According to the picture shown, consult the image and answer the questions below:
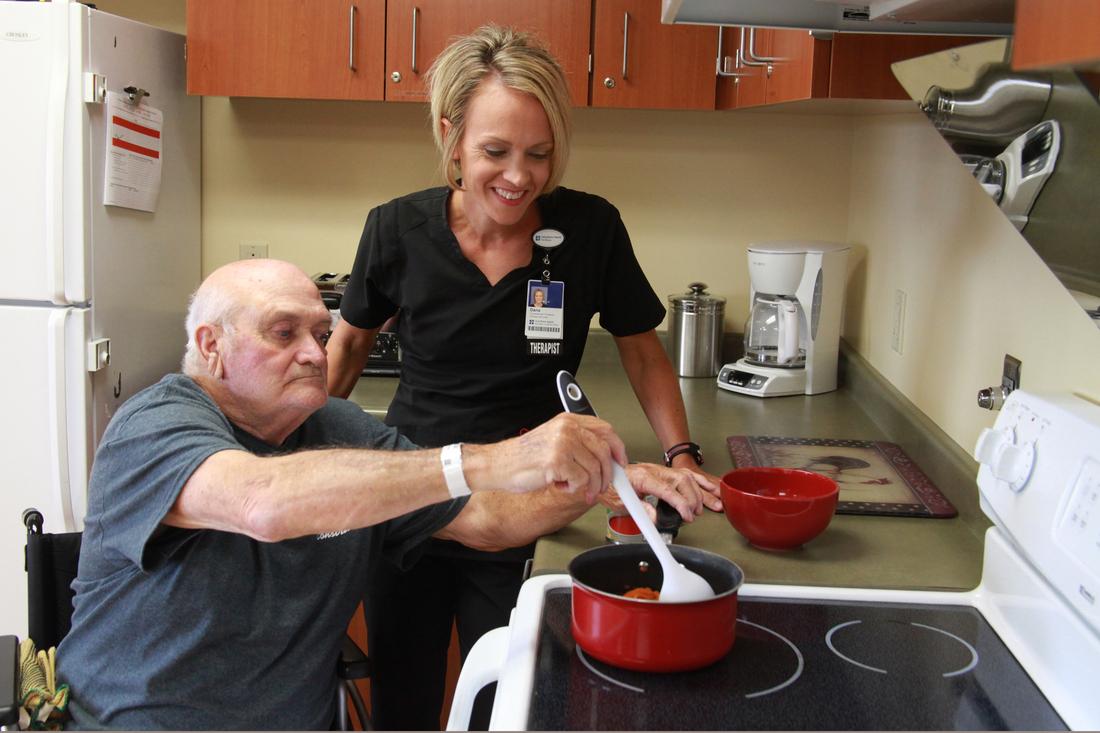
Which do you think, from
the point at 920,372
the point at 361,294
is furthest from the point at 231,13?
the point at 920,372

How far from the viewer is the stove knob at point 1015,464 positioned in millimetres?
1227

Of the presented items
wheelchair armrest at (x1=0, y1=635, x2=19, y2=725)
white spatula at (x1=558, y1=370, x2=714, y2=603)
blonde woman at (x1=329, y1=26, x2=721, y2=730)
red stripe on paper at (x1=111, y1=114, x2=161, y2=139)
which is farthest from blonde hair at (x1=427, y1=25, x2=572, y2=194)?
red stripe on paper at (x1=111, y1=114, x2=161, y2=139)

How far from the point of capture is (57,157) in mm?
2623

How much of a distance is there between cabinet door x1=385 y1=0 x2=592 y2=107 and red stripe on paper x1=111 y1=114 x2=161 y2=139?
65 centimetres

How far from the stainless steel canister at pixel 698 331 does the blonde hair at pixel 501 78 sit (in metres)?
1.18

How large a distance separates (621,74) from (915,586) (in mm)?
1699

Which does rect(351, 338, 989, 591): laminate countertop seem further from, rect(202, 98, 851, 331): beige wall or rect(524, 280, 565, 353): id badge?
rect(202, 98, 851, 331): beige wall

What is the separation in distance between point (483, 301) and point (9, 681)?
0.89 meters

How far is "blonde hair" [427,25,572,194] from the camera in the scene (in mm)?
1785

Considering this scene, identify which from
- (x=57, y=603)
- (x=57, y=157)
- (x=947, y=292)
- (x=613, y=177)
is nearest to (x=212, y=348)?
(x=57, y=603)

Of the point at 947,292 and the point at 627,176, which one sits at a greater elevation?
the point at 627,176

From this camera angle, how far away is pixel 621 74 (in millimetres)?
2814

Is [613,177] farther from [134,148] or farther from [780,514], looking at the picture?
[780,514]

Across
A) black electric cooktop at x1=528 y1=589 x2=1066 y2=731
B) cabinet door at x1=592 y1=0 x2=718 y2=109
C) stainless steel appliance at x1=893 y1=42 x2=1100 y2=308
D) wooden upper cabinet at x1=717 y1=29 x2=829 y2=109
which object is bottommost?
black electric cooktop at x1=528 y1=589 x2=1066 y2=731
